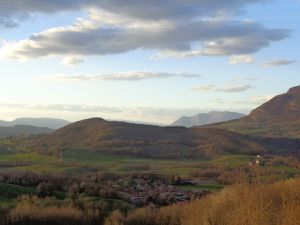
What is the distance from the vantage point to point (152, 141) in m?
158

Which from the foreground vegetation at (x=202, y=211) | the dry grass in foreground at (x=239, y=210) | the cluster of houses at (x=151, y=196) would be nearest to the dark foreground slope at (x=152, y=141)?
the cluster of houses at (x=151, y=196)

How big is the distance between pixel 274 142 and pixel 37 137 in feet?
255

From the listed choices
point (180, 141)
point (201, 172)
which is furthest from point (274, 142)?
point (201, 172)

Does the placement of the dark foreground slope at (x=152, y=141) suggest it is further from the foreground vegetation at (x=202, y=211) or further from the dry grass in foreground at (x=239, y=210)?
the dry grass in foreground at (x=239, y=210)

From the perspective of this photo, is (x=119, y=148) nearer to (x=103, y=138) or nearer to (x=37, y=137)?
(x=103, y=138)

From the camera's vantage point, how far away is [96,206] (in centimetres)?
3525

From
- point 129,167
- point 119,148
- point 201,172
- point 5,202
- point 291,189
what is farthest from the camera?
point 119,148

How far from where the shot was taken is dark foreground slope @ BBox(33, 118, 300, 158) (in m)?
141

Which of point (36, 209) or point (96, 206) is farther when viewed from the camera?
point (96, 206)

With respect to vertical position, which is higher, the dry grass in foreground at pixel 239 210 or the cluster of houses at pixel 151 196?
the dry grass in foreground at pixel 239 210

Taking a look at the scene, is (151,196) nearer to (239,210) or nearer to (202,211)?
(202,211)

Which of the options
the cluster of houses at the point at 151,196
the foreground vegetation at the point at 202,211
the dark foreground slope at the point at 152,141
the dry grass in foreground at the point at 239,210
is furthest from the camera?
the dark foreground slope at the point at 152,141

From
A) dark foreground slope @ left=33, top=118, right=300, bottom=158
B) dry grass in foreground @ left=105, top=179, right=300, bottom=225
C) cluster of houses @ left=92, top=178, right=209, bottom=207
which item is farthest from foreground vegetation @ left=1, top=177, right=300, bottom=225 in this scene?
dark foreground slope @ left=33, top=118, right=300, bottom=158

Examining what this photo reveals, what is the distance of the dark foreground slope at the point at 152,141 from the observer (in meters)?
141
